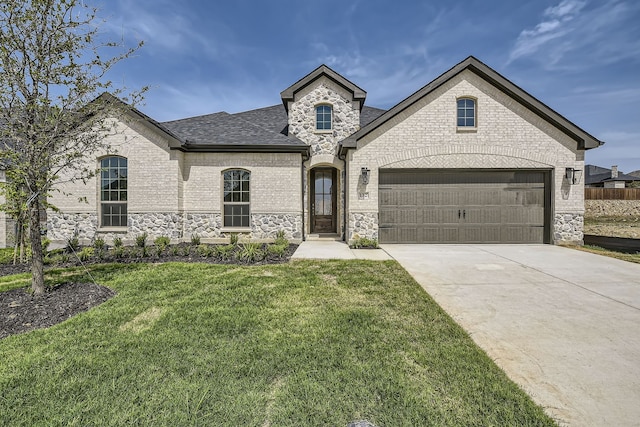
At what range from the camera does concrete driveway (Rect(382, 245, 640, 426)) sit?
7.71 ft

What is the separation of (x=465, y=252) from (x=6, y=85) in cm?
1074

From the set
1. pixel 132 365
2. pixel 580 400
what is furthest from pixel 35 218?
pixel 580 400

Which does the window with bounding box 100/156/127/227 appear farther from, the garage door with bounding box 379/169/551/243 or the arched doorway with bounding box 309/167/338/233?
the garage door with bounding box 379/169/551/243

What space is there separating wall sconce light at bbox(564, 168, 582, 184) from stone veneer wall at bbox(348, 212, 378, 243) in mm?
7107

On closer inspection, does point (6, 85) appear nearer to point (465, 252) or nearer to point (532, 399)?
point (532, 399)

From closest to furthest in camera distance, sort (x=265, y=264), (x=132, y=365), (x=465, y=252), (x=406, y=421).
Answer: (x=406, y=421), (x=132, y=365), (x=265, y=264), (x=465, y=252)

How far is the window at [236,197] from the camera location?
1118cm

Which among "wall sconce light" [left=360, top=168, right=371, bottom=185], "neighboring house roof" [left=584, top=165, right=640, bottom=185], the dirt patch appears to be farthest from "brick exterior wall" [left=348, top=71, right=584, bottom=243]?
"neighboring house roof" [left=584, top=165, right=640, bottom=185]

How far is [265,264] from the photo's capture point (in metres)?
7.21

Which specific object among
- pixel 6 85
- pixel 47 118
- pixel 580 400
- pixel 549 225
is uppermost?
pixel 6 85

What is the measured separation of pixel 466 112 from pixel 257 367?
11274mm

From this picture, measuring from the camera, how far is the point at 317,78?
1183 cm

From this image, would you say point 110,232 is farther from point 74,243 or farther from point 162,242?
point 162,242

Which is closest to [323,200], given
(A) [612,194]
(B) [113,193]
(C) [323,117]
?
(C) [323,117]
